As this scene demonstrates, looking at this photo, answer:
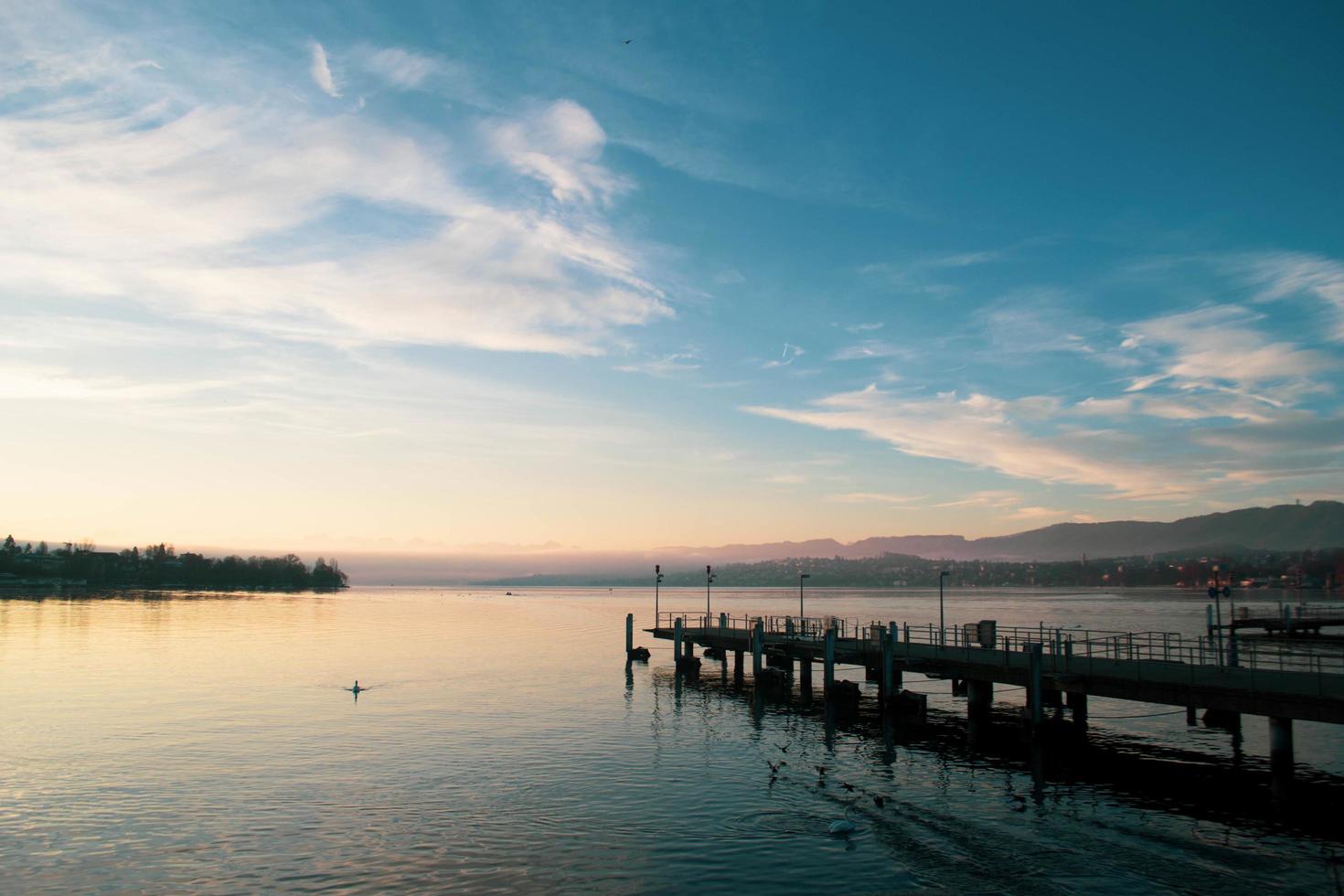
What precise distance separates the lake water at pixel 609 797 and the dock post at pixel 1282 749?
983mm

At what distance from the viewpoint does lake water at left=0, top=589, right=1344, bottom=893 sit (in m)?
24.9

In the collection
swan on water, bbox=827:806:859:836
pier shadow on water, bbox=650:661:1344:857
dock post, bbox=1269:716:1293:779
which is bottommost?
pier shadow on water, bbox=650:661:1344:857

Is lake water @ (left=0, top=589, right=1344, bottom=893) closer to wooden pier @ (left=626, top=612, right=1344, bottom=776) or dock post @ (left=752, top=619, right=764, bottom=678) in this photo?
wooden pier @ (left=626, top=612, right=1344, bottom=776)

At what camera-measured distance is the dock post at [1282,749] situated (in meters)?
33.5

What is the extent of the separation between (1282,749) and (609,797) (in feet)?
85.7

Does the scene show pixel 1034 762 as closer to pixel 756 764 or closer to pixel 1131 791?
pixel 1131 791

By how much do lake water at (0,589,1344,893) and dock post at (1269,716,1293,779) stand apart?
3.22ft

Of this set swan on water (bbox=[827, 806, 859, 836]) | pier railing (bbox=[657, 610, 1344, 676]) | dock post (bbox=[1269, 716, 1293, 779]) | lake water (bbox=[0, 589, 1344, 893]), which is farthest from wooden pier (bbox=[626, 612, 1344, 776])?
swan on water (bbox=[827, 806, 859, 836])

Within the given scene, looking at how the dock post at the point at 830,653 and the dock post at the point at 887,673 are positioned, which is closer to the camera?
the dock post at the point at 887,673

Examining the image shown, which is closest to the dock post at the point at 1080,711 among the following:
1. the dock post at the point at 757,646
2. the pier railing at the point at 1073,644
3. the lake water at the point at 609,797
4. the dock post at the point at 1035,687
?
the lake water at the point at 609,797

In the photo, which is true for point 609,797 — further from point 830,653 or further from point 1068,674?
point 830,653

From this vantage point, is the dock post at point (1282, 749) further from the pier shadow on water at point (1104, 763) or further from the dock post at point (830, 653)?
the dock post at point (830, 653)

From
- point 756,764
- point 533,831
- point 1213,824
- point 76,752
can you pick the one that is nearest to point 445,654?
point 76,752

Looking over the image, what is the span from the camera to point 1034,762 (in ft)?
128
